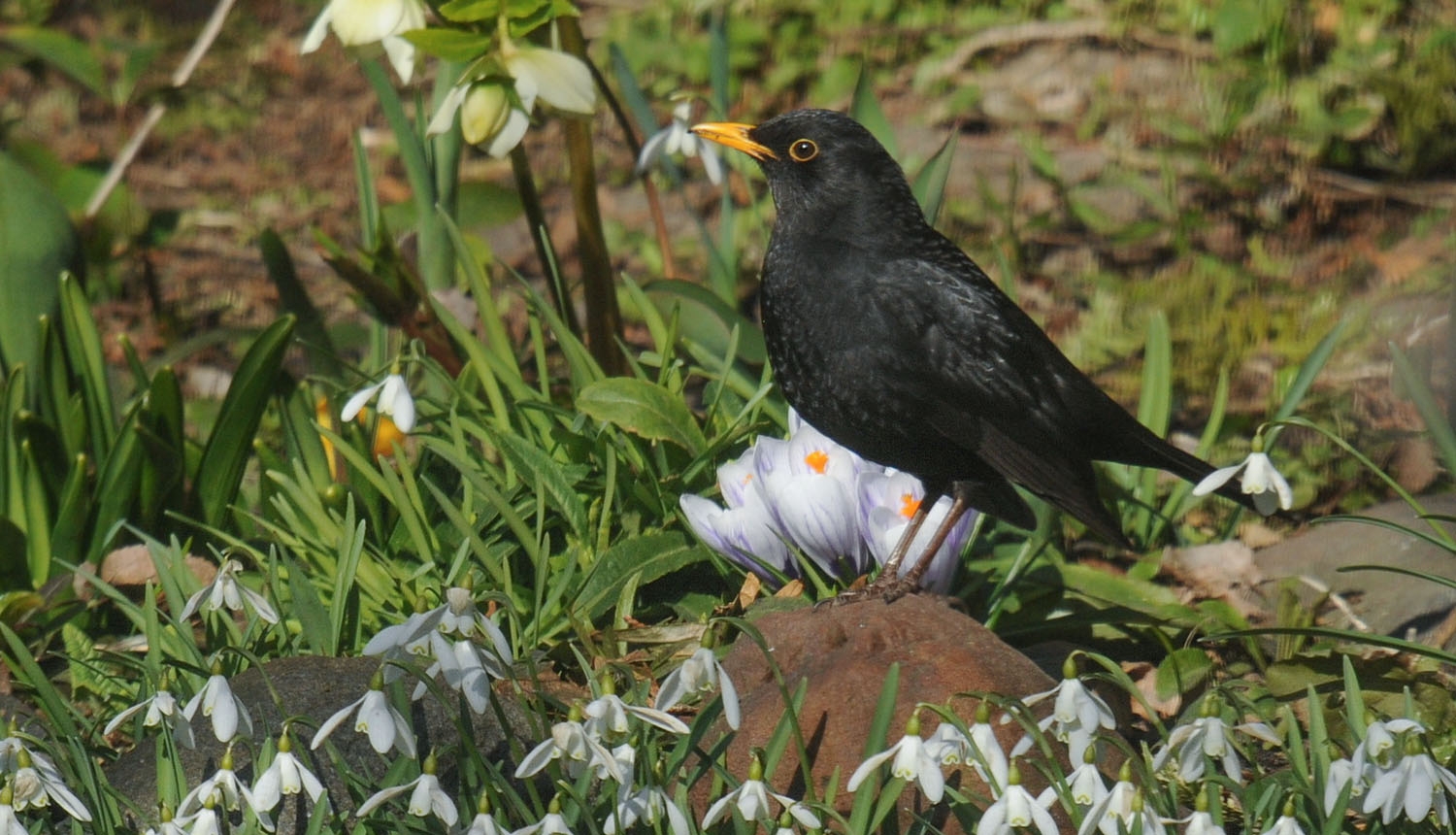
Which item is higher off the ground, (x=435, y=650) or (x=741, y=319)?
(x=435, y=650)

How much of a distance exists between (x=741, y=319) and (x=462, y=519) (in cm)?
124

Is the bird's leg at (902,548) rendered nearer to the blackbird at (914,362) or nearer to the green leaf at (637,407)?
the blackbird at (914,362)

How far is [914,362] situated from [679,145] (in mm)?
1063

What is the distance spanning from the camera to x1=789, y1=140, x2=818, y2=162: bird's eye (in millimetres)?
3354

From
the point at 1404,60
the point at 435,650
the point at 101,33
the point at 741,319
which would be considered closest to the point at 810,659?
the point at 435,650

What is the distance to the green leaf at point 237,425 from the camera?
12.0ft

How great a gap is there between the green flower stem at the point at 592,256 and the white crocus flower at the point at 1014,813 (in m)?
2.08

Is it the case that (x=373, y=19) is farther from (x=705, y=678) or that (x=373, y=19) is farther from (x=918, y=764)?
(x=918, y=764)

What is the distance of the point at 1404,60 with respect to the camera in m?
5.91

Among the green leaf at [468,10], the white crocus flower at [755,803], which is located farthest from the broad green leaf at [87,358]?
the white crocus flower at [755,803]

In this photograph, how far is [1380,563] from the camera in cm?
374

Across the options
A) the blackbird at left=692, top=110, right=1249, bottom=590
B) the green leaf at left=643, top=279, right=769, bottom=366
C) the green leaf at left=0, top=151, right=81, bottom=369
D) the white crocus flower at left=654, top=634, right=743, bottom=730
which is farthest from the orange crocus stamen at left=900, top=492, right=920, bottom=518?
the green leaf at left=0, top=151, right=81, bottom=369

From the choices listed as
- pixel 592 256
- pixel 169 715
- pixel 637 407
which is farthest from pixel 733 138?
pixel 169 715

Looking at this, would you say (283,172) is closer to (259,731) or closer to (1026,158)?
(1026,158)
